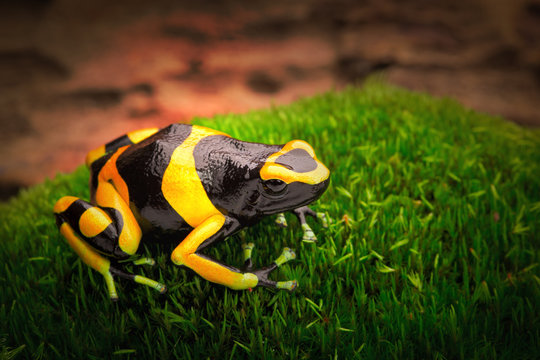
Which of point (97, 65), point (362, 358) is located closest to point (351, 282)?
point (362, 358)

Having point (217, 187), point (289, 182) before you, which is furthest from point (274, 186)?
point (217, 187)

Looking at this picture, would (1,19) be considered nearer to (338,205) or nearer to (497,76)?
(338,205)

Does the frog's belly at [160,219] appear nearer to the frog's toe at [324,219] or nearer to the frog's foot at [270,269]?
the frog's foot at [270,269]

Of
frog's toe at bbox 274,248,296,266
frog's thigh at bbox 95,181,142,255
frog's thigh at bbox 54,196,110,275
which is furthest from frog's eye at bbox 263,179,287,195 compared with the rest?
frog's thigh at bbox 54,196,110,275

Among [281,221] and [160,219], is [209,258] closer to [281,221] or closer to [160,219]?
[160,219]

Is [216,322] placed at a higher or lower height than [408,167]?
lower

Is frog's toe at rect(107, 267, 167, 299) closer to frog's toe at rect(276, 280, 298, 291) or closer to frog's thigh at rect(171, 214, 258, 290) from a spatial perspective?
frog's thigh at rect(171, 214, 258, 290)

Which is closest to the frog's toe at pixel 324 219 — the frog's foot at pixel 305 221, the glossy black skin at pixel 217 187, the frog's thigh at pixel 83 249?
the frog's foot at pixel 305 221
